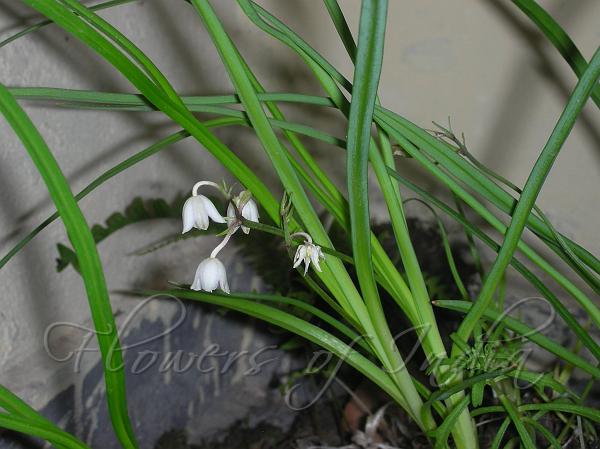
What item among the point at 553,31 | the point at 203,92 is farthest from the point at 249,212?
the point at 203,92

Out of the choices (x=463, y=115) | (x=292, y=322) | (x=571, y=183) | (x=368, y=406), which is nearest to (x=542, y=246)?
(x=571, y=183)

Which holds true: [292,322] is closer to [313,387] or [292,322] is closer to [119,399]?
[119,399]

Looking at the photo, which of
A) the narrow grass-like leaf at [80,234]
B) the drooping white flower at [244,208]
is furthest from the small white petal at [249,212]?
the narrow grass-like leaf at [80,234]

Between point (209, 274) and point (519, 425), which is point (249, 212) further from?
point (519, 425)

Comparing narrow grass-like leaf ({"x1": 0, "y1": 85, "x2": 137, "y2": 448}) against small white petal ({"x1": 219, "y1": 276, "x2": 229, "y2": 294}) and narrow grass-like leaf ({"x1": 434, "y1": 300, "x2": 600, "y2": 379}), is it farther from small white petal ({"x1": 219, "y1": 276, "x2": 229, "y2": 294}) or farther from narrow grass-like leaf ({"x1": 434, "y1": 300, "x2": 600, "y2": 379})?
narrow grass-like leaf ({"x1": 434, "y1": 300, "x2": 600, "y2": 379})

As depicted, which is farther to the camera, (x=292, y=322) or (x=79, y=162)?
(x=79, y=162)

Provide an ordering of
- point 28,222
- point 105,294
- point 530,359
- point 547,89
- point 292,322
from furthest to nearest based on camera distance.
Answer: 1. point 530,359
2. point 547,89
3. point 28,222
4. point 292,322
5. point 105,294

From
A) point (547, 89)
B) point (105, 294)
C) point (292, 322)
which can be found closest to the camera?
point (105, 294)

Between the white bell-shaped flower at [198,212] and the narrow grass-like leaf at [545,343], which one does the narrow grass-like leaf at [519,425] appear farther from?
the white bell-shaped flower at [198,212]
